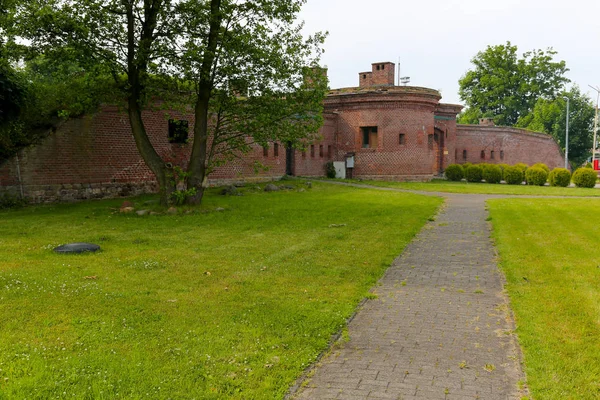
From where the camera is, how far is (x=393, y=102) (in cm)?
3164

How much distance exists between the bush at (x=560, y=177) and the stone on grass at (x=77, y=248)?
29.8 meters

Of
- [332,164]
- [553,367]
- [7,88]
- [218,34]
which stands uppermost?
[218,34]

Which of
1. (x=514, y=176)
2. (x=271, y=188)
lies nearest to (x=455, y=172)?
(x=514, y=176)

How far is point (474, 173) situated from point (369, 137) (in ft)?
27.5

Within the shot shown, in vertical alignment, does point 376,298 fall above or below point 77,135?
below

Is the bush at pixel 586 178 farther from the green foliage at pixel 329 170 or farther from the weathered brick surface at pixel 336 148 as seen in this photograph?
the green foliage at pixel 329 170

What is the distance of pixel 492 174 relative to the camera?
34.1 m

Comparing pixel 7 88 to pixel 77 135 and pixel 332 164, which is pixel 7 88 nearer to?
pixel 77 135

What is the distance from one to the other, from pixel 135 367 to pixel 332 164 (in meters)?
29.5

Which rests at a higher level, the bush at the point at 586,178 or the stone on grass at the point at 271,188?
the bush at the point at 586,178

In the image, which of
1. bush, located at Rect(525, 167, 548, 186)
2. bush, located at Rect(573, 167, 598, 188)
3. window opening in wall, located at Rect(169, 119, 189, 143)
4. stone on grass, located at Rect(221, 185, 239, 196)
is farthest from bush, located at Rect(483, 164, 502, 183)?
window opening in wall, located at Rect(169, 119, 189, 143)

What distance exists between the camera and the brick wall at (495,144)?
44.5 m

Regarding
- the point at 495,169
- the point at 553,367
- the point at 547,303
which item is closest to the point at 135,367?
the point at 553,367

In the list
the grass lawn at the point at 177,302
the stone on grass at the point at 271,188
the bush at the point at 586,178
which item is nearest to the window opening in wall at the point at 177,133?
the stone on grass at the point at 271,188
